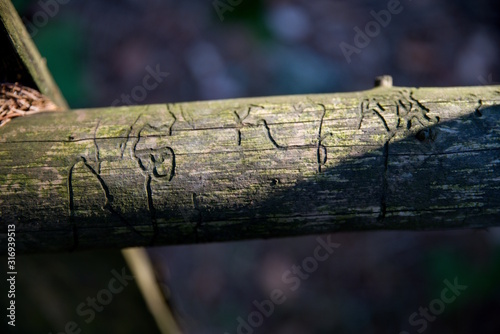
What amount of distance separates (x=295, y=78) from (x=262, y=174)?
208 centimetres

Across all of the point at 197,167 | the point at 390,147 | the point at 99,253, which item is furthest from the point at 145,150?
the point at 99,253

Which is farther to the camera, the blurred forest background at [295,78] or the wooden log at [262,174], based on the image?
the blurred forest background at [295,78]

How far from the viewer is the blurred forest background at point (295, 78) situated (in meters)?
2.57

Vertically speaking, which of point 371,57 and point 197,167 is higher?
point 371,57

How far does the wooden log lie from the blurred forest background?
5.56 feet

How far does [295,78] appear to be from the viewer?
2.94m

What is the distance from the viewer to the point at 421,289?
2559 mm

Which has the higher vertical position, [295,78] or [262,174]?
[295,78]

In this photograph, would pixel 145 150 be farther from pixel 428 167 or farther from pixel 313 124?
pixel 428 167

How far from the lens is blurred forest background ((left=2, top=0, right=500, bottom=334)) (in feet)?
8.43

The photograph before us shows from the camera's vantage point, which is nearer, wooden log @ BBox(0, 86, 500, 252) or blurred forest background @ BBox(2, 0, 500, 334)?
wooden log @ BBox(0, 86, 500, 252)

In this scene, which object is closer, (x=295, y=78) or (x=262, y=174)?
(x=262, y=174)

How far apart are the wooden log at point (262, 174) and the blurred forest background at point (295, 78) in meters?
1.69

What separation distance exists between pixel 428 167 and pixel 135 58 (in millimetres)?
2437
